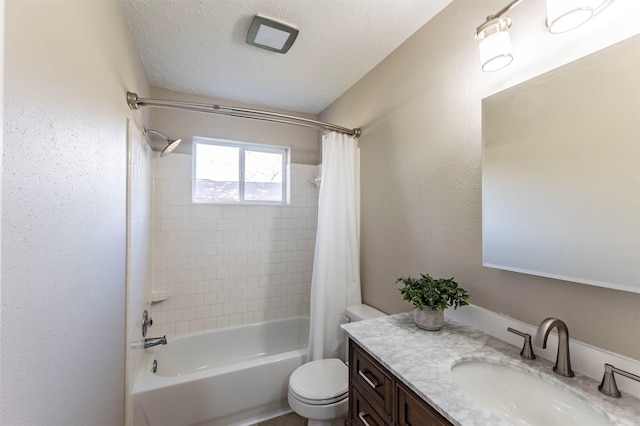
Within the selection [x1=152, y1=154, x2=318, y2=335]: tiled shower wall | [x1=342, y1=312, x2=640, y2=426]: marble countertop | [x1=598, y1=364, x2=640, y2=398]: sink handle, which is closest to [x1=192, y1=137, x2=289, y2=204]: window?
[x1=152, y1=154, x2=318, y2=335]: tiled shower wall

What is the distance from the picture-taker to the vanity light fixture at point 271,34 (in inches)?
56.6

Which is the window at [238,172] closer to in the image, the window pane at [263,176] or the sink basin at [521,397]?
the window pane at [263,176]

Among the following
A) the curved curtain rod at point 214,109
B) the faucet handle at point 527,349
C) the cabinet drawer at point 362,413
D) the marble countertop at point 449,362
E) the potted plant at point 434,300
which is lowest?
the cabinet drawer at point 362,413

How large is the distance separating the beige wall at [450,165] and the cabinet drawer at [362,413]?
0.64 meters

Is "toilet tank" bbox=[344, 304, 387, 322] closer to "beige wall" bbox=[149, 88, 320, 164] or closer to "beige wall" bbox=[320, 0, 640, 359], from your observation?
"beige wall" bbox=[320, 0, 640, 359]

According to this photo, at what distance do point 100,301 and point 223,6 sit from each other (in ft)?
5.00

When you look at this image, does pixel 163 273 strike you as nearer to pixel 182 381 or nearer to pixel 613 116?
pixel 182 381

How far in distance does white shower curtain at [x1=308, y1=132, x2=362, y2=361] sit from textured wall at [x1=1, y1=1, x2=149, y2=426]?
1204mm

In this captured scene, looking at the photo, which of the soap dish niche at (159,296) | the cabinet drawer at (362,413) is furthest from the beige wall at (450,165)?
the soap dish niche at (159,296)

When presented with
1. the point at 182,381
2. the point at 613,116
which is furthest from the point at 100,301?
the point at 613,116

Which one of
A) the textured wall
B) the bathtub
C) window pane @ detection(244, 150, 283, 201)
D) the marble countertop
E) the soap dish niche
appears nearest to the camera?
the textured wall

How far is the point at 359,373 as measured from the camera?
1141 millimetres

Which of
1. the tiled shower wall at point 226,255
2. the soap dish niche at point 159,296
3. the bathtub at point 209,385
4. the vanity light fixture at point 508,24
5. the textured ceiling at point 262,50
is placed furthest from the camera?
the tiled shower wall at point 226,255

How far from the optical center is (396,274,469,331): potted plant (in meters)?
1.15
